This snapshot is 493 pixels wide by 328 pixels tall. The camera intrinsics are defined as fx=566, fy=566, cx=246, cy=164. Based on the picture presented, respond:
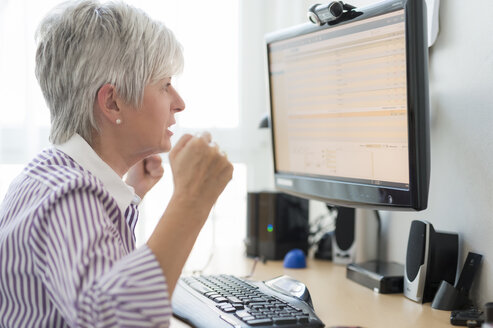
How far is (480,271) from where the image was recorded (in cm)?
115

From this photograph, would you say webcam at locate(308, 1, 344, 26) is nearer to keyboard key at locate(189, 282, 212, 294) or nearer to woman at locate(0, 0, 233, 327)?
woman at locate(0, 0, 233, 327)

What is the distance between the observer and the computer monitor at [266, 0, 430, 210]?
1077mm

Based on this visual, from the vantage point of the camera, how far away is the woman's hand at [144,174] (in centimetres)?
133

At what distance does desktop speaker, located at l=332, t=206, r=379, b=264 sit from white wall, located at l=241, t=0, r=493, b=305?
113 millimetres

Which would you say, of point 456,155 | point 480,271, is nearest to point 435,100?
point 456,155

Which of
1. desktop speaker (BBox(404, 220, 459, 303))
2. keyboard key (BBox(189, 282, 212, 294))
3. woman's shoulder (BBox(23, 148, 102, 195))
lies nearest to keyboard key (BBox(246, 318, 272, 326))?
keyboard key (BBox(189, 282, 212, 294))

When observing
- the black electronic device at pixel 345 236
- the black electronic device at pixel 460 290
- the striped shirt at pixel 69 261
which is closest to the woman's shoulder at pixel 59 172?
the striped shirt at pixel 69 261

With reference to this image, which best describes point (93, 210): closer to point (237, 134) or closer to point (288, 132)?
point (288, 132)

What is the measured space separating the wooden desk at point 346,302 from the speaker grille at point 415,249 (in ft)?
0.21

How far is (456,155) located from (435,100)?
0.15 meters

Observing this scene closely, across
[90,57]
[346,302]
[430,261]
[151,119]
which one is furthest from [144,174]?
[430,261]

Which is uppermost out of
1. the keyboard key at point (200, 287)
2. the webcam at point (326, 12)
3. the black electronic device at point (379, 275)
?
the webcam at point (326, 12)

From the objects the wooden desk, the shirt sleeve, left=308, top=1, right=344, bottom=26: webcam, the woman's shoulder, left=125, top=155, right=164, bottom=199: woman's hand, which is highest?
left=308, top=1, right=344, bottom=26: webcam

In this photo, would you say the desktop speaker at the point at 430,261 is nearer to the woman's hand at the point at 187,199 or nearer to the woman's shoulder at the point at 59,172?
the woman's hand at the point at 187,199
